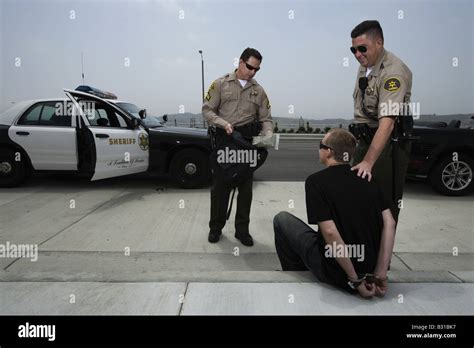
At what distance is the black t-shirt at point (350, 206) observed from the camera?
196 centimetres

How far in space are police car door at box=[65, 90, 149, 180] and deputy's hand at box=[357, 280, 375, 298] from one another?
437 cm

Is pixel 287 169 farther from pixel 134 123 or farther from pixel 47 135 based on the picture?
pixel 47 135

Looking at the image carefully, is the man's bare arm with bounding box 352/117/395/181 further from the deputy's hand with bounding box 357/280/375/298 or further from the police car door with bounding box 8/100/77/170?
the police car door with bounding box 8/100/77/170

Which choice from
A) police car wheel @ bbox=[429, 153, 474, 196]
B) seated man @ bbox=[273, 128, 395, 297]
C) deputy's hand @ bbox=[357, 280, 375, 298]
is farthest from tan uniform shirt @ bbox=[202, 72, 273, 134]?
police car wheel @ bbox=[429, 153, 474, 196]

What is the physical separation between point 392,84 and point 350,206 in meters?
0.92

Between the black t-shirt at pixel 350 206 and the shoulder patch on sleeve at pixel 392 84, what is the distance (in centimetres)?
67

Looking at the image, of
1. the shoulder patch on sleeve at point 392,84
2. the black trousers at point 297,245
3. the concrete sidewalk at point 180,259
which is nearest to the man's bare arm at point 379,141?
the shoulder patch on sleeve at point 392,84

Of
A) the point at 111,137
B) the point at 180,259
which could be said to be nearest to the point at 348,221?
the point at 180,259

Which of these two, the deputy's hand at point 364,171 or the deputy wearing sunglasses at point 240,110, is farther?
the deputy wearing sunglasses at point 240,110

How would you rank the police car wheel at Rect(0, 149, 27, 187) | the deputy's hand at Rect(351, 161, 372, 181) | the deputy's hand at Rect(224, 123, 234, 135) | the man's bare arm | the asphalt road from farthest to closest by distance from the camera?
the asphalt road, the police car wheel at Rect(0, 149, 27, 187), the deputy's hand at Rect(224, 123, 234, 135), the man's bare arm, the deputy's hand at Rect(351, 161, 372, 181)

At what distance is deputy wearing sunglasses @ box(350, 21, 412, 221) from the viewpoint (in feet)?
7.48

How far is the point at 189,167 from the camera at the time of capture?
583 cm

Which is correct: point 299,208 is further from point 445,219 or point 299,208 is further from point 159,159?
point 159,159

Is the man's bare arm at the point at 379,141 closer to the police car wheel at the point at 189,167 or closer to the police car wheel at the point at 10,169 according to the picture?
the police car wheel at the point at 189,167
